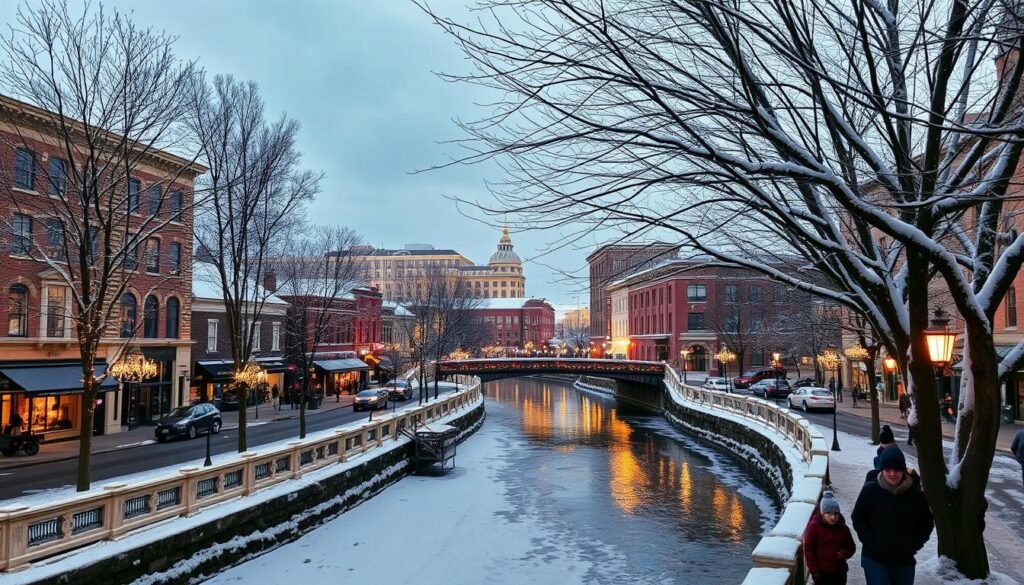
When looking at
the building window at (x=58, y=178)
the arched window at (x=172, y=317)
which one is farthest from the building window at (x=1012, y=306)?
the arched window at (x=172, y=317)

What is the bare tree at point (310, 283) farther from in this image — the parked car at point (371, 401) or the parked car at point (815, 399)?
the parked car at point (815, 399)

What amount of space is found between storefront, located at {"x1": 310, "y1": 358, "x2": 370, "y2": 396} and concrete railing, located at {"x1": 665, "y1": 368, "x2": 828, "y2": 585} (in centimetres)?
3088

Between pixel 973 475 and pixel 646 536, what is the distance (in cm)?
1010

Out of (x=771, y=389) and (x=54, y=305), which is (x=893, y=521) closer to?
(x=54, y=305)

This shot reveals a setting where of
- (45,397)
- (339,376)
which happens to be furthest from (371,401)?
(45,397)

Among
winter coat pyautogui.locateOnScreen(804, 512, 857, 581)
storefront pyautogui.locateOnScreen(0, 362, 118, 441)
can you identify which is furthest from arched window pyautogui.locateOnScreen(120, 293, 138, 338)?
winter coat pyautogui.locateOnScreen(804, 512, 857, 581)

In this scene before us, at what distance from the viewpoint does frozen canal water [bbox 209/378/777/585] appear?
1386 cm

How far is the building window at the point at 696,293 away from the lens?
225ft

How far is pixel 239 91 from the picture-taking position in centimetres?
2153

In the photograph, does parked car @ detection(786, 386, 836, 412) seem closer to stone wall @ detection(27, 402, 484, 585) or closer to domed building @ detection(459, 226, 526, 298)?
stone wall @ detection(27, 402, 484, 585)

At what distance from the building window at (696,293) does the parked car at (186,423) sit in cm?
4861

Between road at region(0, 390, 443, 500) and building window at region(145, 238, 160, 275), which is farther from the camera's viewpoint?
building window at region(145, 238, 160, 275)

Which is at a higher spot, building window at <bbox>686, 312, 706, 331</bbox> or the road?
building window at <bbox>686, 312, 706, 331</bbox>

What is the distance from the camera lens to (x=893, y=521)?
6371 millimetres
